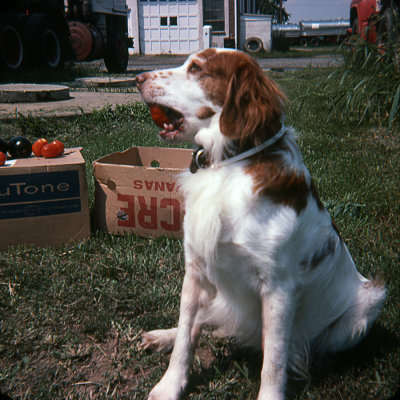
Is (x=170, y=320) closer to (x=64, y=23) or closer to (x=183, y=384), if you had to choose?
(x=183, y=384)

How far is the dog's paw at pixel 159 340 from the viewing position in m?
1.85

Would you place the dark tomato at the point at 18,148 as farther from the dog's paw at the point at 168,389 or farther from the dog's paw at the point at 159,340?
the dog's paw at the point at 168,389

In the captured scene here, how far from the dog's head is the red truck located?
4.11m

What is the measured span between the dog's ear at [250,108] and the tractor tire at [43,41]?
770cm

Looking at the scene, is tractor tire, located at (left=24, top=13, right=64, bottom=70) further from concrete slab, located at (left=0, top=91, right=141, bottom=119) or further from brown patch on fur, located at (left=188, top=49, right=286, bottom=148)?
brown patch on fur, located at (left=188, top=49, right=286, bottom=148)

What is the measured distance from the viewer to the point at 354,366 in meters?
1.75

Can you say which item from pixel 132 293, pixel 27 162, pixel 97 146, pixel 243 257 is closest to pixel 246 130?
pixel 243 257

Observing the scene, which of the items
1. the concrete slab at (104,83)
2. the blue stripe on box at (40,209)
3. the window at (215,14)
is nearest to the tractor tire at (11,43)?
the concrete slab at (104,83)

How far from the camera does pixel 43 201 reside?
100 inches

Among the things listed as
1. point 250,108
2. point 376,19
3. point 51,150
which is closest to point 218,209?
point 250,108

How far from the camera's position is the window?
23.4 m

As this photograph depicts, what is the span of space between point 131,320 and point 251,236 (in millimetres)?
922

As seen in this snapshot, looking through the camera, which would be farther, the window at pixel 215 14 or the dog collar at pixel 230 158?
the window at pixel 215 14

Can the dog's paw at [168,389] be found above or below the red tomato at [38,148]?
below
